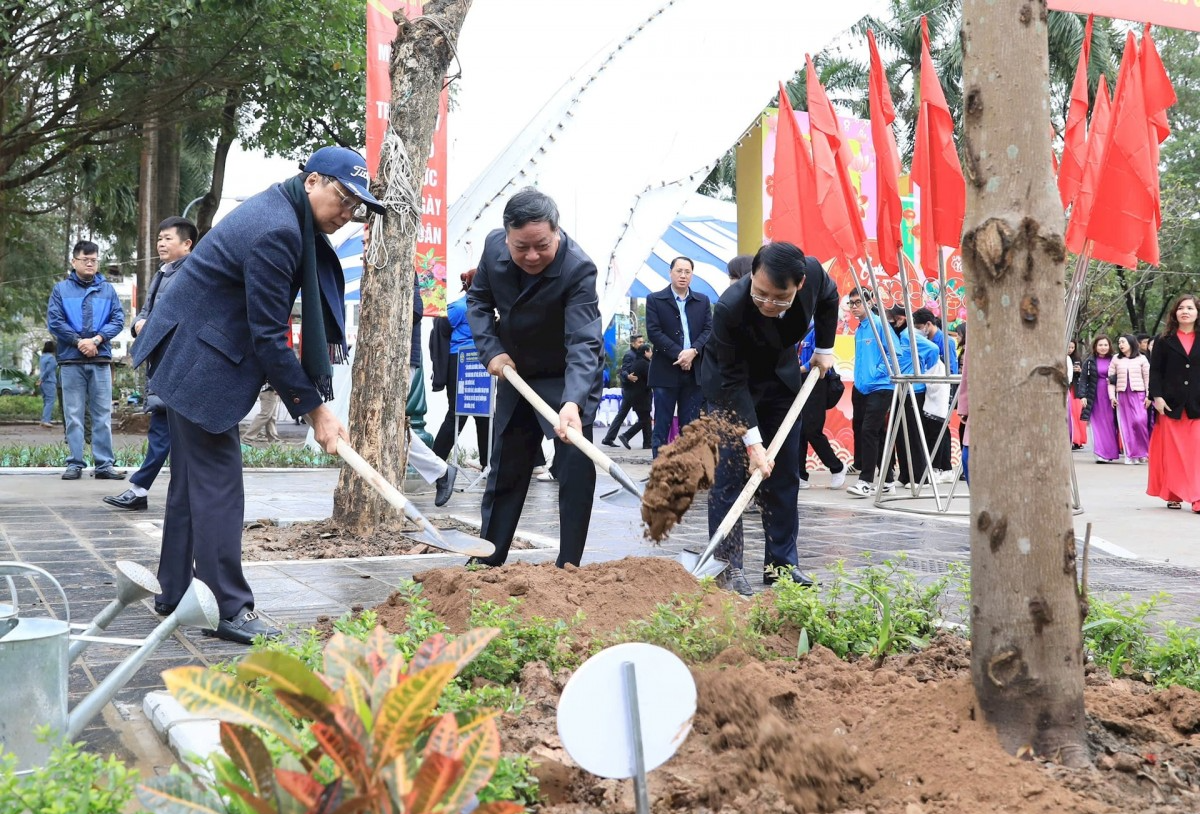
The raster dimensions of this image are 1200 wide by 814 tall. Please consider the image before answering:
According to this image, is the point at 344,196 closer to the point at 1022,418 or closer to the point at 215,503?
the point at 215,503

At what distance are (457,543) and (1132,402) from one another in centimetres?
1465

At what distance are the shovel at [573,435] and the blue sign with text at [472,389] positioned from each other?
5.64 meters

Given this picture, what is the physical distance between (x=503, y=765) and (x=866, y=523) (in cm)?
661

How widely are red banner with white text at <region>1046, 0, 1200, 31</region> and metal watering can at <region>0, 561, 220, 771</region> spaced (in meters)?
9.06

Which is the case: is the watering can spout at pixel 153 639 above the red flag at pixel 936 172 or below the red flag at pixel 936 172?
below

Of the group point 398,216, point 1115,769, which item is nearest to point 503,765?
point 1115,769

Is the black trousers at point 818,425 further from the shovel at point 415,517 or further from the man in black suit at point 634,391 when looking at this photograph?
the man in black suit at point 634,391

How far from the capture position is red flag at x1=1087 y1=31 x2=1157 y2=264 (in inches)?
328

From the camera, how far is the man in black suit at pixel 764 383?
547cm

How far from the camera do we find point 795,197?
32.9ft

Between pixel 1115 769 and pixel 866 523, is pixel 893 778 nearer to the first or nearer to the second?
pixel 1115 769

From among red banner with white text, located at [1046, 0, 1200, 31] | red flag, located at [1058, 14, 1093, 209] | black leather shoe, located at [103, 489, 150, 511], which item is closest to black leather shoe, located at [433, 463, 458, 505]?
black leather shoe, located at [103, 489, 150, 511]

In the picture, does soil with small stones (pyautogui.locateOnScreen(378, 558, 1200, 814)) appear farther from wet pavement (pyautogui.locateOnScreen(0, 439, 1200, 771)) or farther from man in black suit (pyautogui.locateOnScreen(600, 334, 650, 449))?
man in black suit (pyautogui.locateOnScreen(600, 334, 650, 449))

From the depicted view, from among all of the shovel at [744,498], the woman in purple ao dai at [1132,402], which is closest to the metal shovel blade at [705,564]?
the shovel at [744,498]
